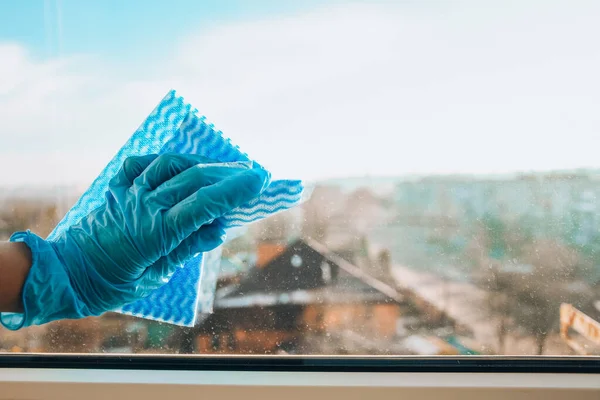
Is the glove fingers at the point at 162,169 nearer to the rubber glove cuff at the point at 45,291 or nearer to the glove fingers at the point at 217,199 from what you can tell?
the glove fingers at the point at 217,199

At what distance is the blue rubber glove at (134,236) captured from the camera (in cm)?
78

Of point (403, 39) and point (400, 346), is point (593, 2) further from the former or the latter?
point (400, 346)

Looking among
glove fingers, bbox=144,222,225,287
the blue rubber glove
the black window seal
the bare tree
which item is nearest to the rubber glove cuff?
the blue rubber glove

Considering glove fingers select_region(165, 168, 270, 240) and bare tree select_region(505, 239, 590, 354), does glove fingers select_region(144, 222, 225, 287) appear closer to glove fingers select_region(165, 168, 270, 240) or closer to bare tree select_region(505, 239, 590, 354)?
glove fingers select_region(165, 168, 270, 240)

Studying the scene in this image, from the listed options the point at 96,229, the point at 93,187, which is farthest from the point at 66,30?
the point at 96,229

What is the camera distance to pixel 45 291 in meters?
0.81

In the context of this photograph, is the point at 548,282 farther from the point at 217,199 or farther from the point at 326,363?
the point at 217,199

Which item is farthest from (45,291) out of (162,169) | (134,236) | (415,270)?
(415,270)

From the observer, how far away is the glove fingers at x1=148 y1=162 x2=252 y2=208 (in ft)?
2.63

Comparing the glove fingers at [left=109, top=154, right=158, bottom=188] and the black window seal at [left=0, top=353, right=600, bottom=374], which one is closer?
the glove fingers at [left=109, top=154, right=158, bottom=188]

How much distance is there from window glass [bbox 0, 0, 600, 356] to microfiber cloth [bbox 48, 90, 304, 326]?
0.17 m

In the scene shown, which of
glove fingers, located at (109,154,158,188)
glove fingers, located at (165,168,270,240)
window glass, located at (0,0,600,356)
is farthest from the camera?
window glass, located at (0,0,600,356)

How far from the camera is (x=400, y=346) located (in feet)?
3.61

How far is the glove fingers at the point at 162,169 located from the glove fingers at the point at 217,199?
3.2 inches
